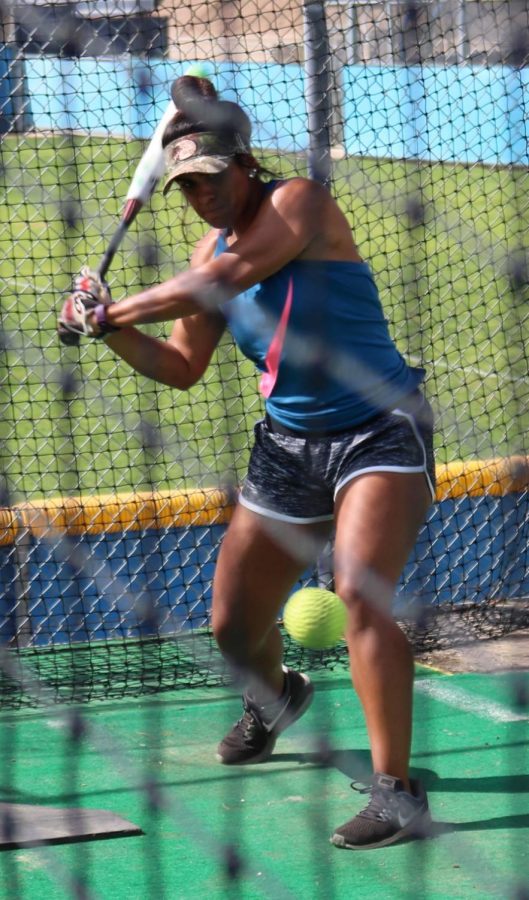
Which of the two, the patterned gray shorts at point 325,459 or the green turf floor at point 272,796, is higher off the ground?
the patterned gray shorts at point 325,459

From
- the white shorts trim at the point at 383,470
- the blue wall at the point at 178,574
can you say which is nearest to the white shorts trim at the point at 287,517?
the white shorts trim at the point at 383,470

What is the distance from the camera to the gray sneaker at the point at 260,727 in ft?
14.2

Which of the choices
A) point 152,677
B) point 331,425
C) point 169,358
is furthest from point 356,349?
point 152,677

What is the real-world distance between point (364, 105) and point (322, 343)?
6826 millimetres

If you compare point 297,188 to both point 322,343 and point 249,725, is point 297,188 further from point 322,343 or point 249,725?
point 249,725

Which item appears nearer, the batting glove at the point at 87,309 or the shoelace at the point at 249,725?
the batting glove at the point at 87,309

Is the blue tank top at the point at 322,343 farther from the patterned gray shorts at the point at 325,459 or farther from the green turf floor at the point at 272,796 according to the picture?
the green turf floor at the point at 272,796

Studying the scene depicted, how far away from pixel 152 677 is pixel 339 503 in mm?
1762

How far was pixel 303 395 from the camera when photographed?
3809 mm

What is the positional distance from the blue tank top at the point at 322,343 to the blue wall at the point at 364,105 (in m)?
0.46

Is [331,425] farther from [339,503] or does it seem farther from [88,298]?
[88,298]

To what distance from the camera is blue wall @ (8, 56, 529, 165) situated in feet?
20.0

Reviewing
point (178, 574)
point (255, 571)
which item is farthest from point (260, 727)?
point (178, 574)

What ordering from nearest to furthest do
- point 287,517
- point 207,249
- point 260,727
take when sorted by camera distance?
point 287,517
point 207,249
point 260,727
